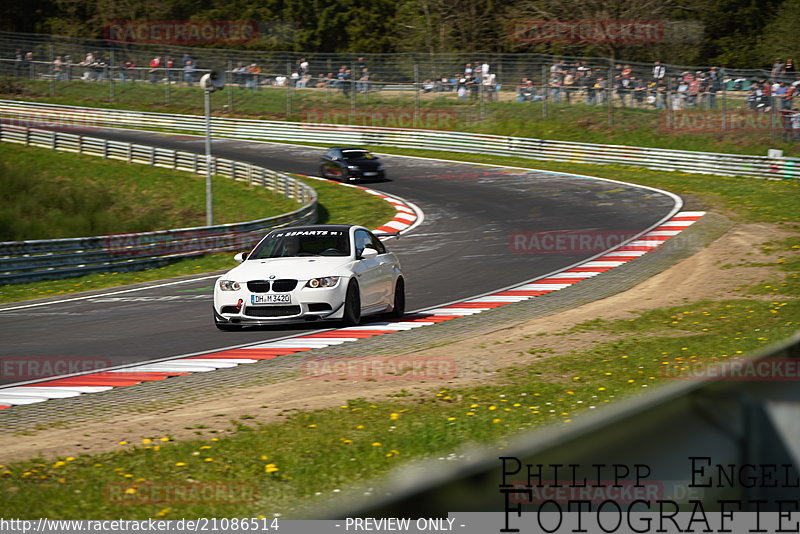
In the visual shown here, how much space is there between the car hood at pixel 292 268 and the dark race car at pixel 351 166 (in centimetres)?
2431

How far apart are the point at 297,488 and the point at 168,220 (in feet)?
93.7

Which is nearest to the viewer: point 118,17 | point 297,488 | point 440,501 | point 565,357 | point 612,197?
point 440,501

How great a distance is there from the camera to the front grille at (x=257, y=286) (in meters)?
13.2

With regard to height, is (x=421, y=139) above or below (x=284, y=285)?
above

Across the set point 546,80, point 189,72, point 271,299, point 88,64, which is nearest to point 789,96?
point 546,80

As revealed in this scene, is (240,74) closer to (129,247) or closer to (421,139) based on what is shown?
(421,139)

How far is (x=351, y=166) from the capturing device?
3819 cm

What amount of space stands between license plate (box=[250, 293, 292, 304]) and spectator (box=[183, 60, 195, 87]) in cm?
4308

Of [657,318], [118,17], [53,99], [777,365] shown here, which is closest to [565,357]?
[657,318]

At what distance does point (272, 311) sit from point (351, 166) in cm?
2535

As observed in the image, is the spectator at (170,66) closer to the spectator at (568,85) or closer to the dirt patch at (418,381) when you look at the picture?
the spectator at (568,85)

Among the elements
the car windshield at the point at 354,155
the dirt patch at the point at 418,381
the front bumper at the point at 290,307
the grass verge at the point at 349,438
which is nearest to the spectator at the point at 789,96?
the car windshield at the point at 354,155

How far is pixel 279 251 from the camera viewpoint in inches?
557

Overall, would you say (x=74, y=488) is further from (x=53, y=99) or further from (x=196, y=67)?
(x=53, y=99)
